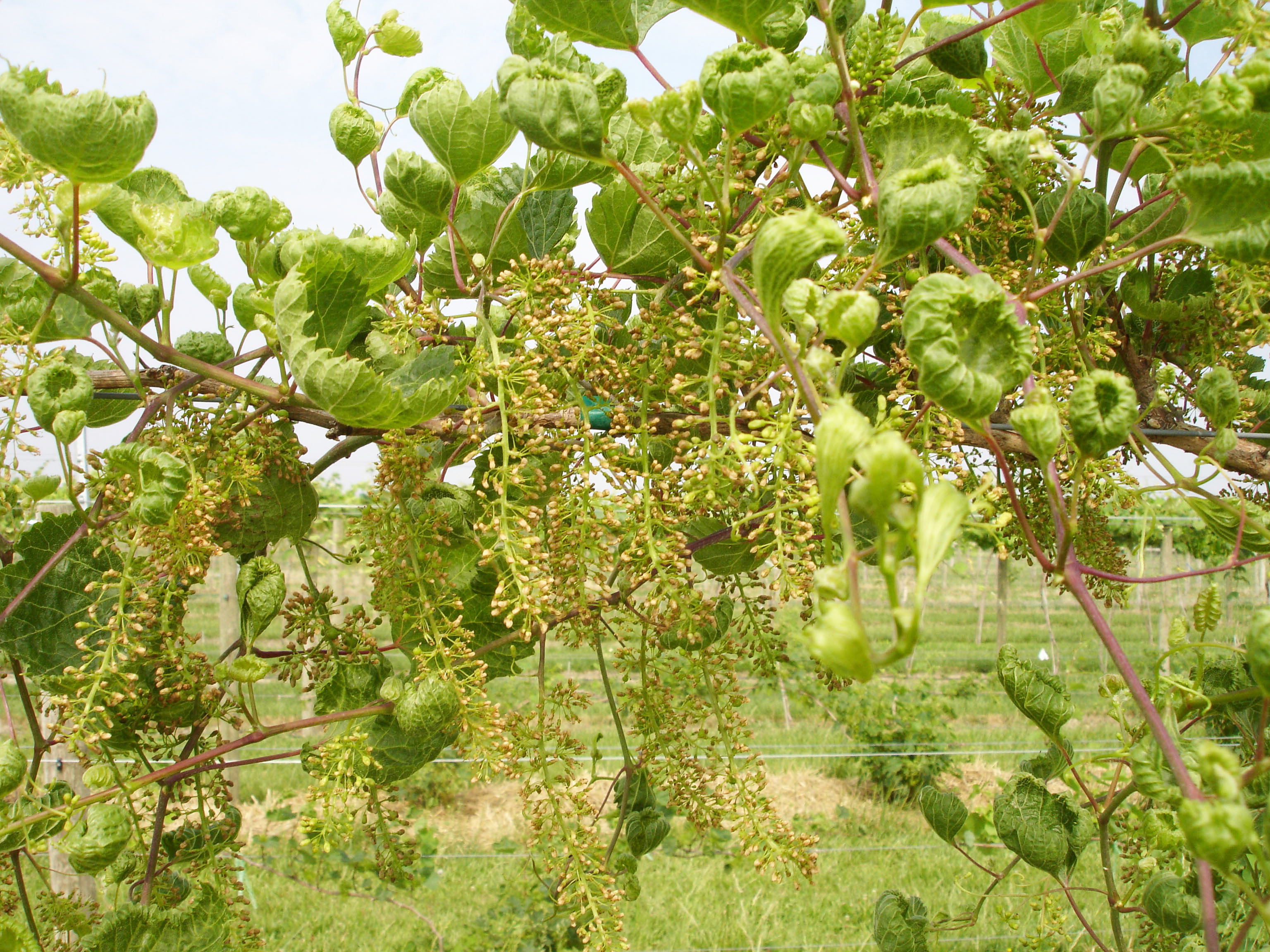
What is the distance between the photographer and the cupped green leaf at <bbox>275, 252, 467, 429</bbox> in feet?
1.75

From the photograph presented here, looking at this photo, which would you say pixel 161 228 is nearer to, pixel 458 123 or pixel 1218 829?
pixel 458 123

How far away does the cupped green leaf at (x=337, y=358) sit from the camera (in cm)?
53

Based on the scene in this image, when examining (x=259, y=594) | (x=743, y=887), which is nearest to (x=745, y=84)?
(x=259, y=594)

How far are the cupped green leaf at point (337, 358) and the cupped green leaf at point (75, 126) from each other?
0.36 ft

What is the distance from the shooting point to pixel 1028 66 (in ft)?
2.65

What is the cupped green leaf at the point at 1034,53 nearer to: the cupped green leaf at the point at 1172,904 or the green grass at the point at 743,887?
the cupped green leaf at the point at 1172,904

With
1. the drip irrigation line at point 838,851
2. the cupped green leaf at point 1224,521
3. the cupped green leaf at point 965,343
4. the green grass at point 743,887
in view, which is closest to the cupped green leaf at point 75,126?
the cupped green leaf at point 965,343

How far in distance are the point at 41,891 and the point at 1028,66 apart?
1169 mm

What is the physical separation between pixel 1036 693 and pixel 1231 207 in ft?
1.11

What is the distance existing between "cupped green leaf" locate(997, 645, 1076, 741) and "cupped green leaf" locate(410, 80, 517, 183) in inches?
20.7

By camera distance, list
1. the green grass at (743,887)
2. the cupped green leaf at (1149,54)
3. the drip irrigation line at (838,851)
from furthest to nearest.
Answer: the drip irrigation line at (838,851)
the green grass at (743,887)
the cupped green leaf at (1149,54)

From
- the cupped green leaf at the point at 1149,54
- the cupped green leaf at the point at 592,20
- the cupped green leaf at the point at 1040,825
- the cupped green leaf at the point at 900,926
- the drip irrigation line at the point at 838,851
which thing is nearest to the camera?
the cupped green leaf at the point at 1149,54

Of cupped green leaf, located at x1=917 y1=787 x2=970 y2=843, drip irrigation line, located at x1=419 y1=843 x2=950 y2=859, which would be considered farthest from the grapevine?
drip irrigation line, located at x1=419 y1=843 x2=950 y2=859

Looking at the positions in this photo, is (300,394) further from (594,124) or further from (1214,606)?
(1214,606)
